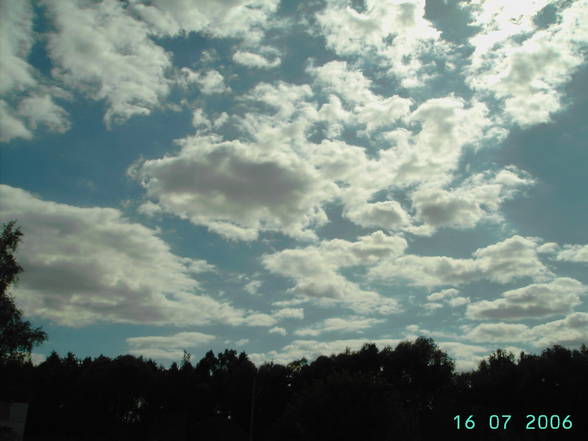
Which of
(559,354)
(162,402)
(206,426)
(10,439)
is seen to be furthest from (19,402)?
(559,354)

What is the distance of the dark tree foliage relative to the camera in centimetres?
6191

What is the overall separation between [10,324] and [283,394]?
53627mm

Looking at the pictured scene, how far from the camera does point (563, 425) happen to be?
54.6 m

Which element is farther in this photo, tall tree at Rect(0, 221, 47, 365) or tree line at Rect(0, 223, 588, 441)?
tree line at Rect(0, 223, 588, 441)

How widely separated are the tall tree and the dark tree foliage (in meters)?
33.4

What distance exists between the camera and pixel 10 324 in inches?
1303
